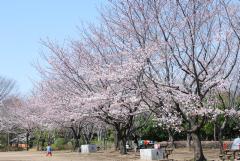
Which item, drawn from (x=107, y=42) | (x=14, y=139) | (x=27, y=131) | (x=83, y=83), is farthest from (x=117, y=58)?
(x=14, y=139)

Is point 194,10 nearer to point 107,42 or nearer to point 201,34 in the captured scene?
point 201,34

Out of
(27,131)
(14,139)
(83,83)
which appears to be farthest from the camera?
(14,139)

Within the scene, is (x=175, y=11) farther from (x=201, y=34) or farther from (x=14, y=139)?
(x=14, y=139)

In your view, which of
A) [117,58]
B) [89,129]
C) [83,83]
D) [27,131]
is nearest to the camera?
[117,58]

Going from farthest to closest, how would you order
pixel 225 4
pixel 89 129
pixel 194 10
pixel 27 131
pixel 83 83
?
pixel 27 131 < pixel 89 129 < pixel 83 83 < pixel 225 4 < pixel 194 10

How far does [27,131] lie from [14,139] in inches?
262

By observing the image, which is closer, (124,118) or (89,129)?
(124,118)

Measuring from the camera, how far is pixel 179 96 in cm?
1625

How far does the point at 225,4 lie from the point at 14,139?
142ft

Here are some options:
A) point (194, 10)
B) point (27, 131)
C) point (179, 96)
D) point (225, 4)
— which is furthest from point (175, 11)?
point (27, 131)

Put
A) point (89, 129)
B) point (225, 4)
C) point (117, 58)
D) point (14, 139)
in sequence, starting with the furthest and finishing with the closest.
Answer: point (14, 139) < point (89, 129) < point (117, 58) < point (225, 4)

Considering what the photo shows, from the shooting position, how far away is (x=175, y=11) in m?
16.7

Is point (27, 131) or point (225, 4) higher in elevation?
point (225, 4)

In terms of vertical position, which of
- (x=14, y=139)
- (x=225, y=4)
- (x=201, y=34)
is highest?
(x=225, y=4)
